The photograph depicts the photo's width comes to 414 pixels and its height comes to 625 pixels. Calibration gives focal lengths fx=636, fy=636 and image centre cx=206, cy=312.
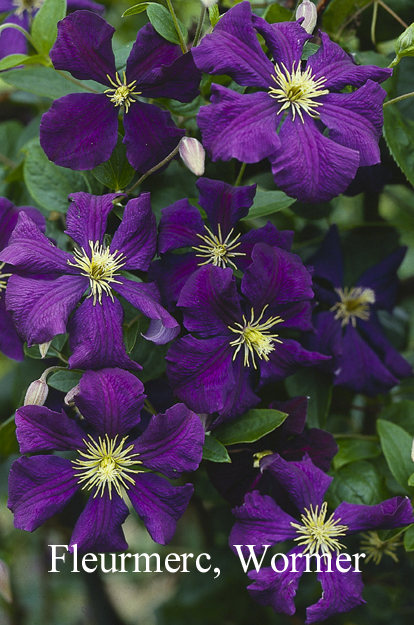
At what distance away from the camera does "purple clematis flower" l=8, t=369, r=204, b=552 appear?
0.61 meters

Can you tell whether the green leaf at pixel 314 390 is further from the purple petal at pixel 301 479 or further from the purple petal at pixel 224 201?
the purple petal at pixel 224 201

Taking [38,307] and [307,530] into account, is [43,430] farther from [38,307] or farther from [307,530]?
[307,530]

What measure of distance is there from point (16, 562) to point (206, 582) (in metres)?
0.45

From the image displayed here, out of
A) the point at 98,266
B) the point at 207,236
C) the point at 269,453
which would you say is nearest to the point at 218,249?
the point at 207,236

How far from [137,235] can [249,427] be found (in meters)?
0.24

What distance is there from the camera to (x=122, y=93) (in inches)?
26.5

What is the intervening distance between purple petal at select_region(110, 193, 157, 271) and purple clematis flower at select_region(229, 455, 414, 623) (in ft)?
0.83

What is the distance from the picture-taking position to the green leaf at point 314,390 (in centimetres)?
78

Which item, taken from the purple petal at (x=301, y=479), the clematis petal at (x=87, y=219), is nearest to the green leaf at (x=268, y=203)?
the clematis petal at (x=87, y=219)

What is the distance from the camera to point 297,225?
1.06 meters

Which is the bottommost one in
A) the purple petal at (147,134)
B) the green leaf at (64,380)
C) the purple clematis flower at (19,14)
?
the green leaf at (64,380)

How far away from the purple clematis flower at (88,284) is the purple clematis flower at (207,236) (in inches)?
0.8

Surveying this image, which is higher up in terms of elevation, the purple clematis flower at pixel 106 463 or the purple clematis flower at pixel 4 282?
the purple clematis flower at pixel 4 282

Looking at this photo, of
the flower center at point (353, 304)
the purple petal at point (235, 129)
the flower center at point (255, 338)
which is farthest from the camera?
the flower center at point (353, 304)
